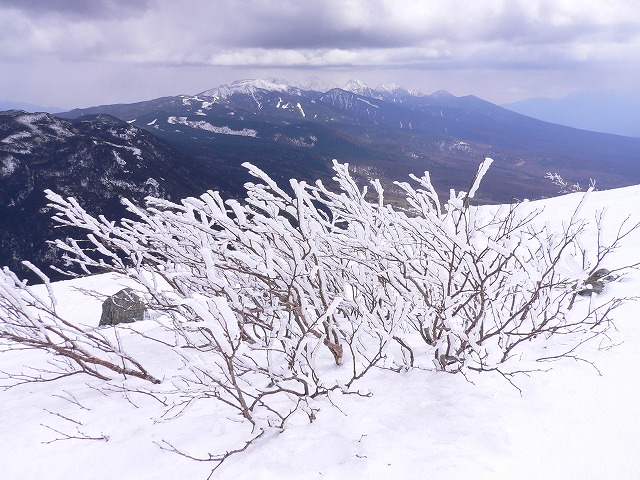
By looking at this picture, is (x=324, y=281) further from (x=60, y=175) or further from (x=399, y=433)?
(x=60, y=175)

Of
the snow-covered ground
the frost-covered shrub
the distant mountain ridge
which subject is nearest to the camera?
the snow-covered ground

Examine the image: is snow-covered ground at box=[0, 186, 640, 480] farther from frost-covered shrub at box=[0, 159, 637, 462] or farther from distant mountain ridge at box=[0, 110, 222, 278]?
distant mountain ridge at box=[0, 110, 222, 278]

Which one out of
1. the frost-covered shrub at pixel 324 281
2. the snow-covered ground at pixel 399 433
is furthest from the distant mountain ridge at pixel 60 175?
the frost-covered shrub at pixel 324 281

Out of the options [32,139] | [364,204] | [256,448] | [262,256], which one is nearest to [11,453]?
[256,448]

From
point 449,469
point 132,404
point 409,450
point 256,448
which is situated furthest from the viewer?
point 132,404

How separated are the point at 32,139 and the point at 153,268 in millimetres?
103525

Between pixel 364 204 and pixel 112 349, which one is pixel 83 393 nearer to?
pixel 112 349

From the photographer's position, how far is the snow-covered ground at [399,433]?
2494 millimetres

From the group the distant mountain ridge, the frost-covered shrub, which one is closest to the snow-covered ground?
the frost-covered shrub

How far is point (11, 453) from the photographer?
3.23m

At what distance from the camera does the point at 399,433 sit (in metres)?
2.82

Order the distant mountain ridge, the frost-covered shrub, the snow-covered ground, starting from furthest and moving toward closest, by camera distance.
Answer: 1. the distant mountain ridge
2. the frost-covered shrub
3. the snow-covered ground

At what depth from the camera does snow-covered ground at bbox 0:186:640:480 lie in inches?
98.2

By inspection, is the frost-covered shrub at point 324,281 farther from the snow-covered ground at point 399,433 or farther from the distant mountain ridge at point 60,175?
the distant mountain ridge at point 60,175
